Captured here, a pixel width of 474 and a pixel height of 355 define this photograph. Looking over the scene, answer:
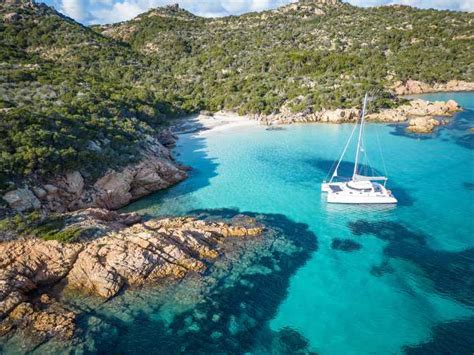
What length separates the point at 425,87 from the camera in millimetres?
70812

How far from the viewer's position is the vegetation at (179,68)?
93.9 ft

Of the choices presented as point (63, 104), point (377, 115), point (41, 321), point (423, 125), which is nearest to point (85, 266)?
point (41, 321)

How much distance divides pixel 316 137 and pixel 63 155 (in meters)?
30.8

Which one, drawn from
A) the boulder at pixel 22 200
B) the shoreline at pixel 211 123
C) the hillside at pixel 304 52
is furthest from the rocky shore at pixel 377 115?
the boulder at pixel 22 200

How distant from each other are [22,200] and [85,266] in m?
7.46

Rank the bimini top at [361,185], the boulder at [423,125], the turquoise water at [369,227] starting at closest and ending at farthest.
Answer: the turquoise water at [369,227]
the bimini top at [361,185]
the boulder at [423,125]

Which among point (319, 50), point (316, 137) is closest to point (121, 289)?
point (316, 137)

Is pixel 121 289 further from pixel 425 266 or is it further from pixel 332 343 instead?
pixel 425 266

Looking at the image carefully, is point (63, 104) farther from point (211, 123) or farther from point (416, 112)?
point (416, 112)

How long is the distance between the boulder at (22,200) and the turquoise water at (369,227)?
767 centimetres

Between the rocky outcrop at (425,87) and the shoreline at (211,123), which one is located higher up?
the rocky outcrop at (425,87)

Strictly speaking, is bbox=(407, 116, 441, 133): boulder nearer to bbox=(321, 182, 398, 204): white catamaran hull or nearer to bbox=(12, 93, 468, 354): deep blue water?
bbox=(12, 93, 468, 354): deep blue water

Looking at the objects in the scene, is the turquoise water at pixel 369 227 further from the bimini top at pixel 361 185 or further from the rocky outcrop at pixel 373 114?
the rocky outcrop at pixel 373 114

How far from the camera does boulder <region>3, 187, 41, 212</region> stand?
842 inches
